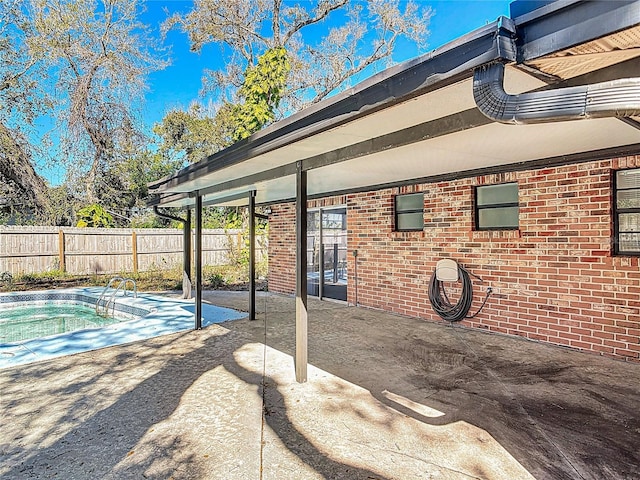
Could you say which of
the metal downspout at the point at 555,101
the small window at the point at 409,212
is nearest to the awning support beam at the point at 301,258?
the metal downspout at the point at 555,101

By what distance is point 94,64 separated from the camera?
13.6m

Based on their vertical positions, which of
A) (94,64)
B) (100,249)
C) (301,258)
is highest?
(94,64)

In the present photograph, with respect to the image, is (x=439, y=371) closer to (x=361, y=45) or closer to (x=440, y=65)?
(x=440, y=65)

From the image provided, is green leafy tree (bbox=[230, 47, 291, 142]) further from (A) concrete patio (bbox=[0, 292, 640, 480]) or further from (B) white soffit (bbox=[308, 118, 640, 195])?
(A) concrete patio (bbox=[0, 292, 640, 480])

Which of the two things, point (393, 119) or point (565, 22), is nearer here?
point (565, 22)

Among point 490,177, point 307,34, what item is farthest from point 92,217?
point 490,177

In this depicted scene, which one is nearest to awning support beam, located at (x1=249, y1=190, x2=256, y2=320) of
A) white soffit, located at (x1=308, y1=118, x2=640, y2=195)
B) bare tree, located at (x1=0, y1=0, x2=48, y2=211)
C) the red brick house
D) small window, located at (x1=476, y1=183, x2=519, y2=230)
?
the red brick house

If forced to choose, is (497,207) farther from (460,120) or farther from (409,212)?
(460,120)

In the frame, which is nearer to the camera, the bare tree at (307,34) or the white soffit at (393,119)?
the white soffit at (393,119)

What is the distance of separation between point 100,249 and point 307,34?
1188cm

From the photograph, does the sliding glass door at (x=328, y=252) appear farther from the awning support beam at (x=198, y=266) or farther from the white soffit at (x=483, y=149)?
the awning support beam at (x=198, y=266)

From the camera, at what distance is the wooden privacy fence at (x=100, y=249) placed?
1115cm

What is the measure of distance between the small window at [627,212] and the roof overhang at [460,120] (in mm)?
409

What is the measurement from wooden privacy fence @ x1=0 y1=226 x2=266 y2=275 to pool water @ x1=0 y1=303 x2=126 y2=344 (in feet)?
11.0
